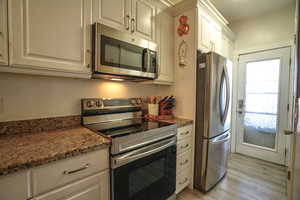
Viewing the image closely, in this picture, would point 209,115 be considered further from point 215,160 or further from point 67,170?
point 67,170

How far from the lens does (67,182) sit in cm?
85

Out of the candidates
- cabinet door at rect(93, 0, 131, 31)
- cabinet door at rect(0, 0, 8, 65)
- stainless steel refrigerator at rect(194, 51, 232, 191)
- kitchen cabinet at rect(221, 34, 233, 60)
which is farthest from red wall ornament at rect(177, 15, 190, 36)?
cabinet door at rect(0, 0, 8, 65)

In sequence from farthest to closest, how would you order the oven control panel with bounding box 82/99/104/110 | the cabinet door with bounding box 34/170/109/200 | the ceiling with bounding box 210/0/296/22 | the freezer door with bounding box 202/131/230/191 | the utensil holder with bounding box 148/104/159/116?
1. the ceiling with bounding box 210/0/296/22
2. the utensil holder with bounding box 148/104/159/116
3. the freezer door with bounding box 202/131/230/191
4. the oven control panel with bounding box 82/99/104/110
5. the cabinet door with bounding box 34/170/109/200

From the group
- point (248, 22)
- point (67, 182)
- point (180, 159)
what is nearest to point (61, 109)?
point (67, 182)

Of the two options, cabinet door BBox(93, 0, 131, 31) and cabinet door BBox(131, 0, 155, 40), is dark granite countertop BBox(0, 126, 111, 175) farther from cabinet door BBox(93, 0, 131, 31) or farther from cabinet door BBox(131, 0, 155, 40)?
cabinet door BBox(131, 0, 155, 40)

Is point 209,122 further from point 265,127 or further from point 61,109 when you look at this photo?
point 265,127

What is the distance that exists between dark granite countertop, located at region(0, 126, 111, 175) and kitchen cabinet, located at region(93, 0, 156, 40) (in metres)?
1.01

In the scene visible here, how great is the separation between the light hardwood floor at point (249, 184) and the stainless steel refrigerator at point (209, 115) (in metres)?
0.12

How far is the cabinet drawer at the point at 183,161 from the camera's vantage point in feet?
5.49

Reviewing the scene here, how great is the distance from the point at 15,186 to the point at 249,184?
2510mm

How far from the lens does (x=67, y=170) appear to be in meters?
0.84

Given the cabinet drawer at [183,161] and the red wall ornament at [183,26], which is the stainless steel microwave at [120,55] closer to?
the red wall ornament at [183,26]

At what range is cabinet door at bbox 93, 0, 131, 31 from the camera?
1.26 metres

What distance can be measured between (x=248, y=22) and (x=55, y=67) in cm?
339
